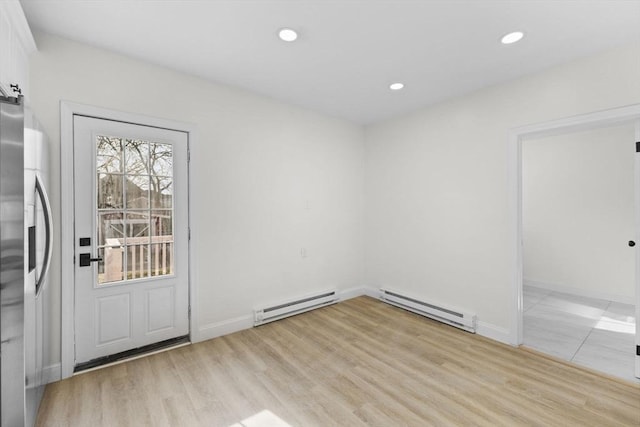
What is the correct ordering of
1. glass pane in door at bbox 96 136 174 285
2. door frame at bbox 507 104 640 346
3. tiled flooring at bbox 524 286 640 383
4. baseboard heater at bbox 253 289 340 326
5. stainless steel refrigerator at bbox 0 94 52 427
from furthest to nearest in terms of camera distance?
1. baseboard heater at bbox 253 289 340 326
2. door frame at bbox 507 104 640 346
3. tiled flooring at bbox 524 286 640 383
4. glass pane in door at bbox 96 136 174 285
5. stainless steel refrigerator at bbox 0 94 52 427

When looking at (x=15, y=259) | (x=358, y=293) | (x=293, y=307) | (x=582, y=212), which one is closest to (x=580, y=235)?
(x=582, y=212)

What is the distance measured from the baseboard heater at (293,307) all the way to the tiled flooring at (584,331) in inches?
88.3

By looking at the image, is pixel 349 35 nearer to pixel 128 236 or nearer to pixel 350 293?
pixel 128 236

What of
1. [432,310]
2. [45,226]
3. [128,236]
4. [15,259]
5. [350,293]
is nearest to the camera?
[15,259]

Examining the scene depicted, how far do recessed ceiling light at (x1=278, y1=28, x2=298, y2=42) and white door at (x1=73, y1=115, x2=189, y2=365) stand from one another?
1355 millimetres

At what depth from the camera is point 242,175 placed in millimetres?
3119

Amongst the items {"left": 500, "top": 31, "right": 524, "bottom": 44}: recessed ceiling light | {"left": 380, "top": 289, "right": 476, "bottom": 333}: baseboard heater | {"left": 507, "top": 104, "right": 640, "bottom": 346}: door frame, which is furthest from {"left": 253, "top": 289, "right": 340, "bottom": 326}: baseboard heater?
{"left": 500, "top": 31, "right": 524, "bottom": 44}: recessed ceiling light

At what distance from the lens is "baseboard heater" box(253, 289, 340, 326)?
10.6 ft

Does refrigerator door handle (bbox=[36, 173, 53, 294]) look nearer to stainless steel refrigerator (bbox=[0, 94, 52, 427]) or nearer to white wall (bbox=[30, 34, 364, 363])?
stainless steel refrigerator (bbox=[0, 94, 52, 427])

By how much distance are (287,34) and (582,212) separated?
16.6 ft

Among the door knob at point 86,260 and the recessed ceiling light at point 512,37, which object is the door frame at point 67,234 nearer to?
the door knob at point 86,260

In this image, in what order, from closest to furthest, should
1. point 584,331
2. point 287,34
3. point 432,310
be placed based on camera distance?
1. point 287,34
2. point 584,331
3. point 432,310

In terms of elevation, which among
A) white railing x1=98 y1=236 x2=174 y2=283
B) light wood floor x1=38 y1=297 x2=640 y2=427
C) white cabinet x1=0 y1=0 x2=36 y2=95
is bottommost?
light wood floor x1=38 y1=297 x2=640 y2=427

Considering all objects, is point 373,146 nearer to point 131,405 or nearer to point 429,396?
point 429,396
